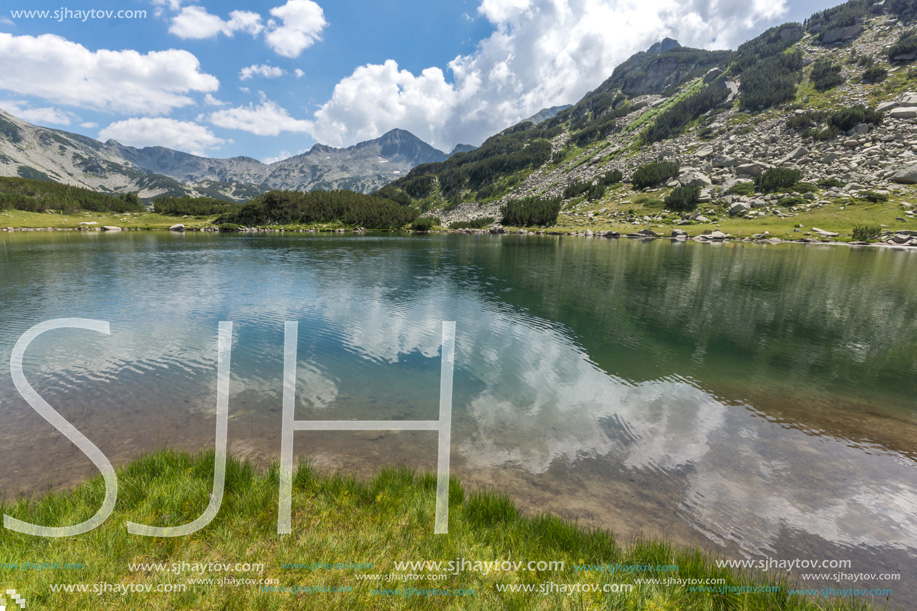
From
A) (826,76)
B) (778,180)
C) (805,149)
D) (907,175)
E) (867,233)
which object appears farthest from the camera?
(826,76)

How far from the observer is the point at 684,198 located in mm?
122062

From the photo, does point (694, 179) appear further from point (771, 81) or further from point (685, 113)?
point (771, 81)

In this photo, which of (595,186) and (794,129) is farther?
(595,186)

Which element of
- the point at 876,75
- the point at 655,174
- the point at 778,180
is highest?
the point at 876,75

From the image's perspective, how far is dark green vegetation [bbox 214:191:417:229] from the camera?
161500mm

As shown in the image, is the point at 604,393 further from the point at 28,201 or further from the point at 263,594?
the point at 28,201

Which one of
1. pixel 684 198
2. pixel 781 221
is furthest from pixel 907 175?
pixel 684 198

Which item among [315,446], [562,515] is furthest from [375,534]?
[315,446]

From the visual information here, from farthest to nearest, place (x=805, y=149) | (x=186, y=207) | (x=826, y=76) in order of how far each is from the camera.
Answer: (x=186, y=207)
(x=826, y=76)
(x=805, y=149)

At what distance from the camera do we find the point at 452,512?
21.9 ft

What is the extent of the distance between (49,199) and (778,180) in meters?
272

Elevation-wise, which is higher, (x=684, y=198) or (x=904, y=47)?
(x=904, y=47)

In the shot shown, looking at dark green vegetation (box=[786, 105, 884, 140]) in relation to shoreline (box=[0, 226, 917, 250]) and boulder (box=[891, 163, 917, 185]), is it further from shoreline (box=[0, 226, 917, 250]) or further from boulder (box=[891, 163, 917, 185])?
shoreline (box=[0, 226, 917, 250])

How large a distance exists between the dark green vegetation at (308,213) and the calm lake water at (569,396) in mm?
139869
